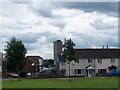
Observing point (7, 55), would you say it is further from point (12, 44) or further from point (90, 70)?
point (90, 70)

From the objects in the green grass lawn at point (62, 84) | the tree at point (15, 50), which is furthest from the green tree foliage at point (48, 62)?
the green grass lawn at point (62, 84)

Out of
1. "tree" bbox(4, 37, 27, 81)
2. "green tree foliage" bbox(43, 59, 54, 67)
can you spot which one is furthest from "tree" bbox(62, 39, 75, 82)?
"green tree foliage" bbox(43, 59, 54, 67)

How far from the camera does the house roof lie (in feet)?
372

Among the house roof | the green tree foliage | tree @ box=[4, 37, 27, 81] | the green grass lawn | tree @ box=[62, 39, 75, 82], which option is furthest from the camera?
the green tree foliage

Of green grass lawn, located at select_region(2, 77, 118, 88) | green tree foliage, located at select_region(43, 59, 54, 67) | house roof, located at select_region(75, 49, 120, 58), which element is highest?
house roof, located at select_region(75, 49, 120, 58)

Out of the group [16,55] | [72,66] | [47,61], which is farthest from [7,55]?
[47,61]

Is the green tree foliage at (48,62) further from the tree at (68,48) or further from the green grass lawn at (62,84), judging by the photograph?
the green grass lawn at (62,84)

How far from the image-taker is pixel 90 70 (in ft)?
362

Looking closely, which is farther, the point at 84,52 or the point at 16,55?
the point at 84,52

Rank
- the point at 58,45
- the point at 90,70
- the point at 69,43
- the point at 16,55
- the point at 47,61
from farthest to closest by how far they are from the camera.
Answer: the point at 47,61 < the point at 58,45 < the point at 90,70 < the point at 69,43 < the point at 16,55

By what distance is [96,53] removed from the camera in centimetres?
11519

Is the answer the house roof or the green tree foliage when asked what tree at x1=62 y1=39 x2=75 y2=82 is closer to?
the house roof

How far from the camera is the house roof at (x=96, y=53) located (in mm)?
113500

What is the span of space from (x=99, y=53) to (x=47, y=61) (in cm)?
7885
